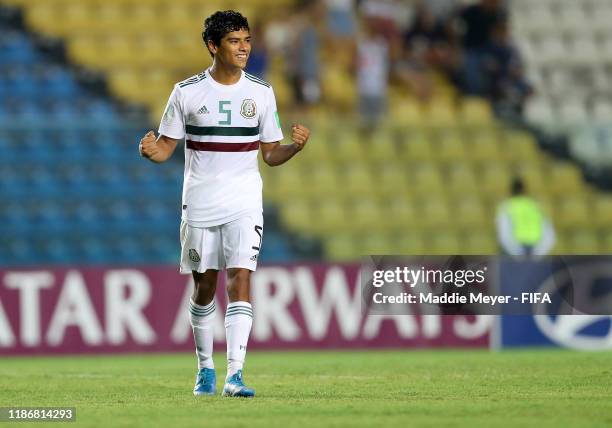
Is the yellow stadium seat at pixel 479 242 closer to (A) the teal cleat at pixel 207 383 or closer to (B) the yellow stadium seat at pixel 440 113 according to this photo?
(B) the yellow stadium seat at pixel 440 113

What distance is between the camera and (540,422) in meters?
6.42

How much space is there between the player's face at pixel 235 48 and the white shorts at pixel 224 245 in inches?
33.5

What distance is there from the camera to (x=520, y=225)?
1532cm

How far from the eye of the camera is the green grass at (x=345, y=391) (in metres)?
6.65

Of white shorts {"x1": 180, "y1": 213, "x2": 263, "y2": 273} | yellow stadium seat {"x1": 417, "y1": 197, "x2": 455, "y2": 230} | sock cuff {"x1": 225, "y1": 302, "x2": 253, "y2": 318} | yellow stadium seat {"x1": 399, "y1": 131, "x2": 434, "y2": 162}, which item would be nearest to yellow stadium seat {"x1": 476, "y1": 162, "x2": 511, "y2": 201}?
yellow stadium seat {"x1": 417, "y1": 197, "x2": 455, "y2": 230}

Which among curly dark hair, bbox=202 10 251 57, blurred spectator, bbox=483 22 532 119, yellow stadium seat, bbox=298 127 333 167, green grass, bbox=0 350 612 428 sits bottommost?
green grass, bbox=0 350 612 428

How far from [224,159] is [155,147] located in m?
0.39

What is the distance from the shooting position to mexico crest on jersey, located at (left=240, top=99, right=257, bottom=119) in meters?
7.87

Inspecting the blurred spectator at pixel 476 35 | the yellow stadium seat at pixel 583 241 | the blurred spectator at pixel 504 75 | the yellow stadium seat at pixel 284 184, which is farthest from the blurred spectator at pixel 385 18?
the yellow stadium seat at pixel 583 241

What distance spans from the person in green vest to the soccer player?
298 inches

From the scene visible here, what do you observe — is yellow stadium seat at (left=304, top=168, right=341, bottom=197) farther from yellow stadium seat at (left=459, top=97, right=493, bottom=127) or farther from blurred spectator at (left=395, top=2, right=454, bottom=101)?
yellow stadium seat at (left=459, top=97, right=493, bottom=127)

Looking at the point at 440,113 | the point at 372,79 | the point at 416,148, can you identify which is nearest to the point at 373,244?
the point at 416,148

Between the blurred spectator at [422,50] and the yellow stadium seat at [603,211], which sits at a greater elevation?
the blurred spectator at [422,50]

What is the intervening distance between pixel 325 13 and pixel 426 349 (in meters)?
6.37
